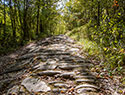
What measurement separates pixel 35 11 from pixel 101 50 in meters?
12.2

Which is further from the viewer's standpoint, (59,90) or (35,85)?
(35,85)

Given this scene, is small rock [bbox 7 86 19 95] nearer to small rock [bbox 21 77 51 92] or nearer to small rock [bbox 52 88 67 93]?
small rock [bbox 21 77 51 92]

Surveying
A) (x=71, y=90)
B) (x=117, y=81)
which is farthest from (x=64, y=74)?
(x=117, y=81)

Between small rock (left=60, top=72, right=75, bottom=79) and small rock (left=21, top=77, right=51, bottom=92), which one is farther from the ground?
small rock (left=60, top=72, right=75, bottom=79)

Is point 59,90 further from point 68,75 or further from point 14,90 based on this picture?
point 14,90

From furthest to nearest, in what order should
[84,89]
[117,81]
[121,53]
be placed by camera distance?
[121,53], [117,81], [84,89]

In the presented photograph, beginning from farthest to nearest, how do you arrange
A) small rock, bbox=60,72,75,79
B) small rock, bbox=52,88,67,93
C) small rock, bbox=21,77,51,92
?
small rock, bbox=60,72,75,79 → small rock, bbox=21,77,51,92 → small rock, bbox=52,88,67,93

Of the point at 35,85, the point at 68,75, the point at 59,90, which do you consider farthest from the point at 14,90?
the point at 68,75

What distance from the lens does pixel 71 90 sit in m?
2.52

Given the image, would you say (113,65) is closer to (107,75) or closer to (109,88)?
(107,75)

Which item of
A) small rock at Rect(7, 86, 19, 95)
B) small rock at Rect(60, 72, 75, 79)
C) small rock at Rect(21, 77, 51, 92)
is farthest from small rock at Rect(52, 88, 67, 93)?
small rock at Rect(7, 86, 19, 95)

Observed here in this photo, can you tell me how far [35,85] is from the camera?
282 cm

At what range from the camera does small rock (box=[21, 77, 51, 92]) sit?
262 centimetres

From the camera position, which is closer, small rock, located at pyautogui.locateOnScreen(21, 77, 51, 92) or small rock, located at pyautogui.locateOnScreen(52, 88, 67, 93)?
small rock, located at pyautogui.locateOnScreen(52, 88, 67, 93)
